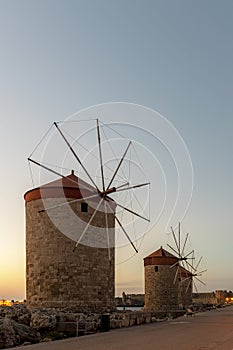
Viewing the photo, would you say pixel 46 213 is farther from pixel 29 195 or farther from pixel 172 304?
pixel 172 304

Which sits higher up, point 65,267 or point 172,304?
point 65,267

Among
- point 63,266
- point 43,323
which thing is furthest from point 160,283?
point 43,323

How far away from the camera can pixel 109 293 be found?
1190 inches

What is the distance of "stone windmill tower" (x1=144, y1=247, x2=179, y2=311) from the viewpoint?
54250mm

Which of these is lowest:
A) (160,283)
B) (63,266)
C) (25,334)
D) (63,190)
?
(25,334)

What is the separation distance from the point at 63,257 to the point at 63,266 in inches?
19.2

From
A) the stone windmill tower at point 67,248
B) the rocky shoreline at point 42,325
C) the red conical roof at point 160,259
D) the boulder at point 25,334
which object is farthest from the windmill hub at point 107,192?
the red conical roof at point 160,259

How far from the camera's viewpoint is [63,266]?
28.3 m

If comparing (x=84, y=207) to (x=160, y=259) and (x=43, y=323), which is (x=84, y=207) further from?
(x=160, y=259)

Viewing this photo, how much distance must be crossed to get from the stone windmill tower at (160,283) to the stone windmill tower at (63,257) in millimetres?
25142

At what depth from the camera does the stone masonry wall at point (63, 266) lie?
2820 cm

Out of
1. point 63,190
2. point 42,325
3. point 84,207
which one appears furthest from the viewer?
point 84,207

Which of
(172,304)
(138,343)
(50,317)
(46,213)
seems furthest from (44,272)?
(172,304)

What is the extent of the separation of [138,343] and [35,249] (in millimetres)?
13909
